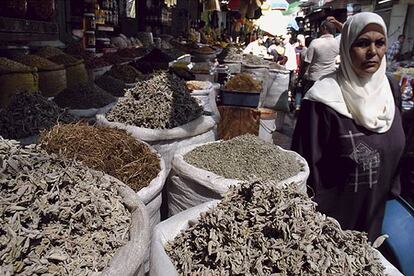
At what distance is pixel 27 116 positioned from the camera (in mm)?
2234

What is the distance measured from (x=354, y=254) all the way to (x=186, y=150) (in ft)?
3.75

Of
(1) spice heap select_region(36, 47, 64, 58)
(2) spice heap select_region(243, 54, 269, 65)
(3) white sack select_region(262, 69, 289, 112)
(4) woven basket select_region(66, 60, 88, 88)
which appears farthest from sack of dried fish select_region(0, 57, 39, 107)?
(2) spice heap select_region(243, 54, 269, 65)

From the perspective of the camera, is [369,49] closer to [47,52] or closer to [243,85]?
[243,85]

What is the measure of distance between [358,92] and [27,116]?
6.16 ft

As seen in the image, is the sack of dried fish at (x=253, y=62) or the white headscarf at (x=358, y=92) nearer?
the white headscarf at (x=358, y=92)

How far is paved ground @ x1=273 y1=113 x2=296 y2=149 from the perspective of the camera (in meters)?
5.52

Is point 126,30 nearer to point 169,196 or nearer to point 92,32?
point 92,32

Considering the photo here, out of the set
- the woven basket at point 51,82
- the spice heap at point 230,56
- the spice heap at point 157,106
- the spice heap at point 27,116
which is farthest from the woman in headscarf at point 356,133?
the spice heap at point 230,56

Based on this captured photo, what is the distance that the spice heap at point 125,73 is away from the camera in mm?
4285

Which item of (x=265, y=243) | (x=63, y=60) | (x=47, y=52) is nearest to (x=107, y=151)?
(x=265, y=243)

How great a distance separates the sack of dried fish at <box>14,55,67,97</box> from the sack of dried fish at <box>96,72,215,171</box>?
1326 millimetres

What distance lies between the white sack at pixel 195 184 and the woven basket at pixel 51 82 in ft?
6.75

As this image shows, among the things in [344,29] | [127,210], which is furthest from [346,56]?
[127,210]

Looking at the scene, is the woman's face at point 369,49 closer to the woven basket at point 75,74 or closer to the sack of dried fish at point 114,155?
the sack of dried fish at point 114,155
